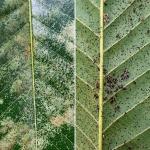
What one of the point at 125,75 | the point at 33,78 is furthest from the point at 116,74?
the point at 33,78

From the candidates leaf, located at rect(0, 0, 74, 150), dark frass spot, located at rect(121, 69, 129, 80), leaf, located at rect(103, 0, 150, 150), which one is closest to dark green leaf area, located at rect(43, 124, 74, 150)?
leaf, located at rect(0, 0, 74, 150)

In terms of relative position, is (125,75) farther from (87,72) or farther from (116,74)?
(87,72)

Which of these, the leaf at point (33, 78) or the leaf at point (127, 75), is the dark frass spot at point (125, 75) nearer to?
the leaf at point (127, 75)

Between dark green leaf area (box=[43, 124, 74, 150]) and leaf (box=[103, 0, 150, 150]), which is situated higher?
leaf (box=[103, 0, 150, 150])

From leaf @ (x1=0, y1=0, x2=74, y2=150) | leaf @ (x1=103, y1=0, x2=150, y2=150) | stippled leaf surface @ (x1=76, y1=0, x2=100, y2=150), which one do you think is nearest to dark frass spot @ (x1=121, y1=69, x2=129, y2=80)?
leaf @ (x1=103, y1=0, x2=150, y2=150)

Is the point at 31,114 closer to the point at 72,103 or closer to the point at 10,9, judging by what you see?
the point at 72,103

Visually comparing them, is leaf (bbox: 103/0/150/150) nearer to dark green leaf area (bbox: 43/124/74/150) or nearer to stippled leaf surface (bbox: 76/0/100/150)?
stippled leaf surface (bbox: 76/0/100/150)
